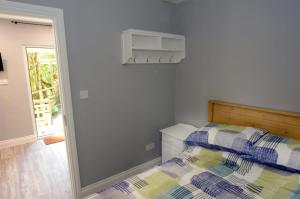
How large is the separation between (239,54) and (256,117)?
73 centimetres

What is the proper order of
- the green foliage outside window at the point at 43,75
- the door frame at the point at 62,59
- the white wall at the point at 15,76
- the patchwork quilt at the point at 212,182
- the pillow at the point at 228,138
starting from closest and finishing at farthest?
the patchwork quilt at the point at 212,182 < the door frame at the point at 62,59 < the pillow at the point at 228,138 < the white wall at the point at 15,76 < the green foliage outside window at the point at 43,75

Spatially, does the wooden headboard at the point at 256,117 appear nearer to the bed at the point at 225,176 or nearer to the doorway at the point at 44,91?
the bed at the point at 225,176

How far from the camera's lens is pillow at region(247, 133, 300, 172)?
1486 millimetres

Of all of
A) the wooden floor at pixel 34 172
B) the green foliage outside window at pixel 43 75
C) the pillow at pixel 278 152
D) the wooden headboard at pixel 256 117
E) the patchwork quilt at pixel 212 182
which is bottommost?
the wooden floor at pixel 34 172

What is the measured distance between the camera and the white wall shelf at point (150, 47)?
2.19m

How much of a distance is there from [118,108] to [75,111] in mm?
525

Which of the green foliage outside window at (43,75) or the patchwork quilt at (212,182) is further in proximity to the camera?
the green foliage outside window at (43,75)

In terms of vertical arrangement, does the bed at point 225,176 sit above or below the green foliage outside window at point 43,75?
below

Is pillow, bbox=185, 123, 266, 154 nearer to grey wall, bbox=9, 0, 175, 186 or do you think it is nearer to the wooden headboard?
the wooden headboard

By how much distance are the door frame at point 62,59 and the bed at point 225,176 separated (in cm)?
79

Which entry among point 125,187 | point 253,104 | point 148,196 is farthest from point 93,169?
point 253,104

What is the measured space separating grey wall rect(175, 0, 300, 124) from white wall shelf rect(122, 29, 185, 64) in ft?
0.54

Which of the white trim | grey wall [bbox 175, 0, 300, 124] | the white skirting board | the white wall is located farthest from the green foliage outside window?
grey wall [bbox 175, 0, 300, 124]

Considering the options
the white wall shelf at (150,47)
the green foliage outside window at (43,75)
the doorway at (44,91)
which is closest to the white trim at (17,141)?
the doorway at (44,91)
